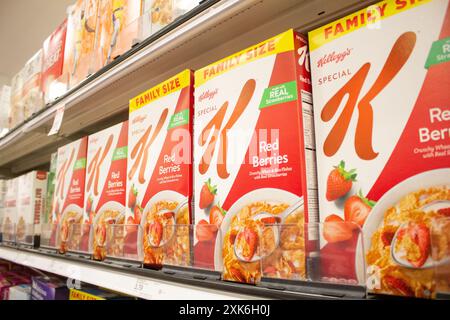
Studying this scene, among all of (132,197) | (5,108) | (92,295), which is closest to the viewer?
(132,197)

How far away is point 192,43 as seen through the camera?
3.61 ft

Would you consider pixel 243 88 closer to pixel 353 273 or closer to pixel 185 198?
pixel 185 198

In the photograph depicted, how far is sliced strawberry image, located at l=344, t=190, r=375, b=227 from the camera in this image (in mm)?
577

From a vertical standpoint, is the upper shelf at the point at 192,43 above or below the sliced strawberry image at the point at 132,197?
above

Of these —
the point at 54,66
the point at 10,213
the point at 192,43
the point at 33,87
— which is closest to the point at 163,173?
the point at 192,43

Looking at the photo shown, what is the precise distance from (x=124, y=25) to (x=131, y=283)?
2.95ft

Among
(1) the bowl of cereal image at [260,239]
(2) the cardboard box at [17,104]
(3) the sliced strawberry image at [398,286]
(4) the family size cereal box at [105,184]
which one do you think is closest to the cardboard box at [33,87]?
(2) the cardboard box at [17,104]

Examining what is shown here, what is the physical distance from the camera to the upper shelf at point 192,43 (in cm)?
88

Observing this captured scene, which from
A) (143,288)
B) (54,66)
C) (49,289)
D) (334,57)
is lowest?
(49,289)

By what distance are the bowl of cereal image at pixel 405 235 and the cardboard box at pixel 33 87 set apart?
1.93 meters

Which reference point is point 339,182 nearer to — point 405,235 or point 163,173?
point 405,235

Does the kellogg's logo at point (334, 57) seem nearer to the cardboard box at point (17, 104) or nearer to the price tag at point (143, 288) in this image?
the price tag at point (143, 288)

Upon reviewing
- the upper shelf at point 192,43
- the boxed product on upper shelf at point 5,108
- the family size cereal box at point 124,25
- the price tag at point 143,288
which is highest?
the boxed product on upper shelf at point 5,108
